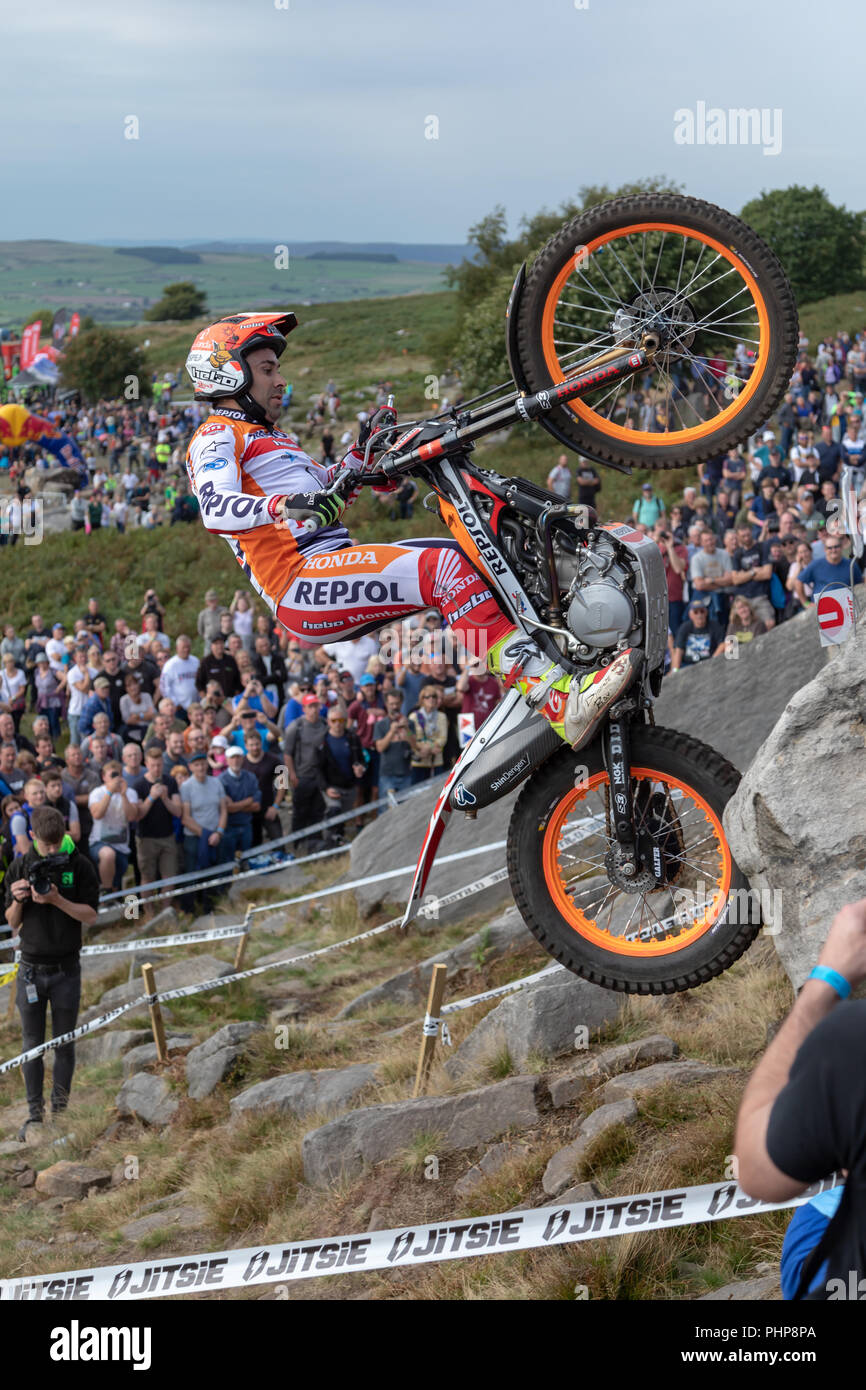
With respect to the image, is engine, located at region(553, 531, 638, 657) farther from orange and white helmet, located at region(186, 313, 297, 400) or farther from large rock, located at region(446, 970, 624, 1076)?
large rock, located at region(446, 970, 624, 1076)

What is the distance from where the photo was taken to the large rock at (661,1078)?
20.5ft

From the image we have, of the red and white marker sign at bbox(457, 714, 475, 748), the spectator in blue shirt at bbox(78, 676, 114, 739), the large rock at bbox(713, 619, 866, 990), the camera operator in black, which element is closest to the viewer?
the large rock at bbox(713, 619, 866, 990)

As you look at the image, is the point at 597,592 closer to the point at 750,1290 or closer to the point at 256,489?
the point at 256,489

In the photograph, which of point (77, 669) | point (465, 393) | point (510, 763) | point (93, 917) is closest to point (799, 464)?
point (77, 669)

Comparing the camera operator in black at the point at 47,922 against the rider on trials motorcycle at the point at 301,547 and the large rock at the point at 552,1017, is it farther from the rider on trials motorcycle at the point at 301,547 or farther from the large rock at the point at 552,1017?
the rider on trials motorcycle at the point at 301,547

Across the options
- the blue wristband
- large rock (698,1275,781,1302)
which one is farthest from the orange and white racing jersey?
the blue wristband

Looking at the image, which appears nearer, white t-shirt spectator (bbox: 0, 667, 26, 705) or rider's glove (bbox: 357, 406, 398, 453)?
rider's glove (bbox: 357, 406, 398, 453)

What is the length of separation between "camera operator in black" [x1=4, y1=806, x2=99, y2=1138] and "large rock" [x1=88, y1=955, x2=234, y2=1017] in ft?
5.58

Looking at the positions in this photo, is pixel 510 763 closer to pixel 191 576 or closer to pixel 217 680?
pixel 217 680

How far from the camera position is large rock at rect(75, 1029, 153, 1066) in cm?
1088

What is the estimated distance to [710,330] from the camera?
5.48 metres
